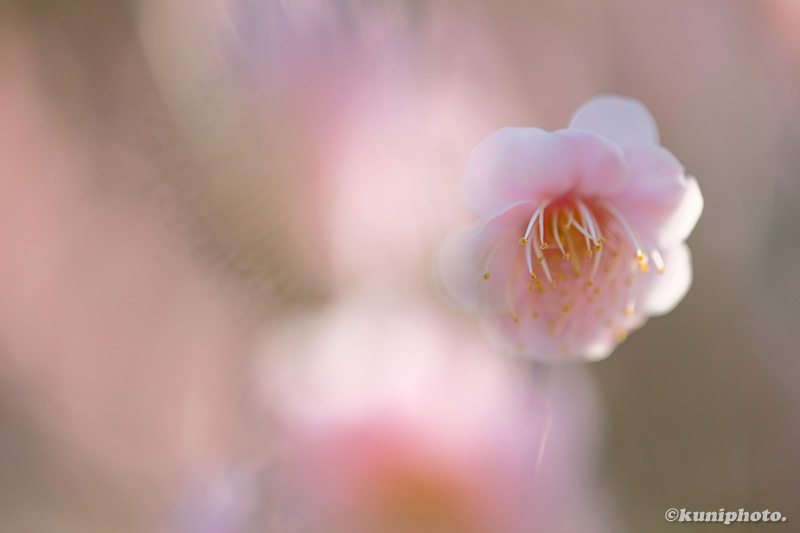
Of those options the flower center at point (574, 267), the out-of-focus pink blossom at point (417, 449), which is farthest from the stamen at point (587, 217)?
the out-of-focus pink blossom at point (417, 449)

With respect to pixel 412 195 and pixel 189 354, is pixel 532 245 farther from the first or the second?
pixel 189 354

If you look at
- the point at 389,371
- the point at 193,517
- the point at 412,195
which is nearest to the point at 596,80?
the point at 412,195

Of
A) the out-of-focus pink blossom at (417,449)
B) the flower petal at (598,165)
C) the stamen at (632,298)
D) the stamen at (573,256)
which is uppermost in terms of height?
the flower petal at (598,165)

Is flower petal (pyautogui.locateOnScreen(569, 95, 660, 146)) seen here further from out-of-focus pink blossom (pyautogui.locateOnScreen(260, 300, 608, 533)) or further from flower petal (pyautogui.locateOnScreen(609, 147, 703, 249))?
out-of-focus pink blossom (pyautogui.locateOnScreen(260, 300, 608, 533))

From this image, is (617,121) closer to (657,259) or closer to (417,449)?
(657,259)

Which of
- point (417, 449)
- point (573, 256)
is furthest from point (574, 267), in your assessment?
point (417, 449)

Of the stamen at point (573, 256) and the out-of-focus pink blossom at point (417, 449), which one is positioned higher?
the stamen at point (573, 256)

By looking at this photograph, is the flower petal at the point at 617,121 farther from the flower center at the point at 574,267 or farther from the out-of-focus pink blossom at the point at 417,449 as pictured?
the out-of-focus pink blossom at the point at 417,449

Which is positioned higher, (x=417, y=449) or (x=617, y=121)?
(x=617, y=121)
